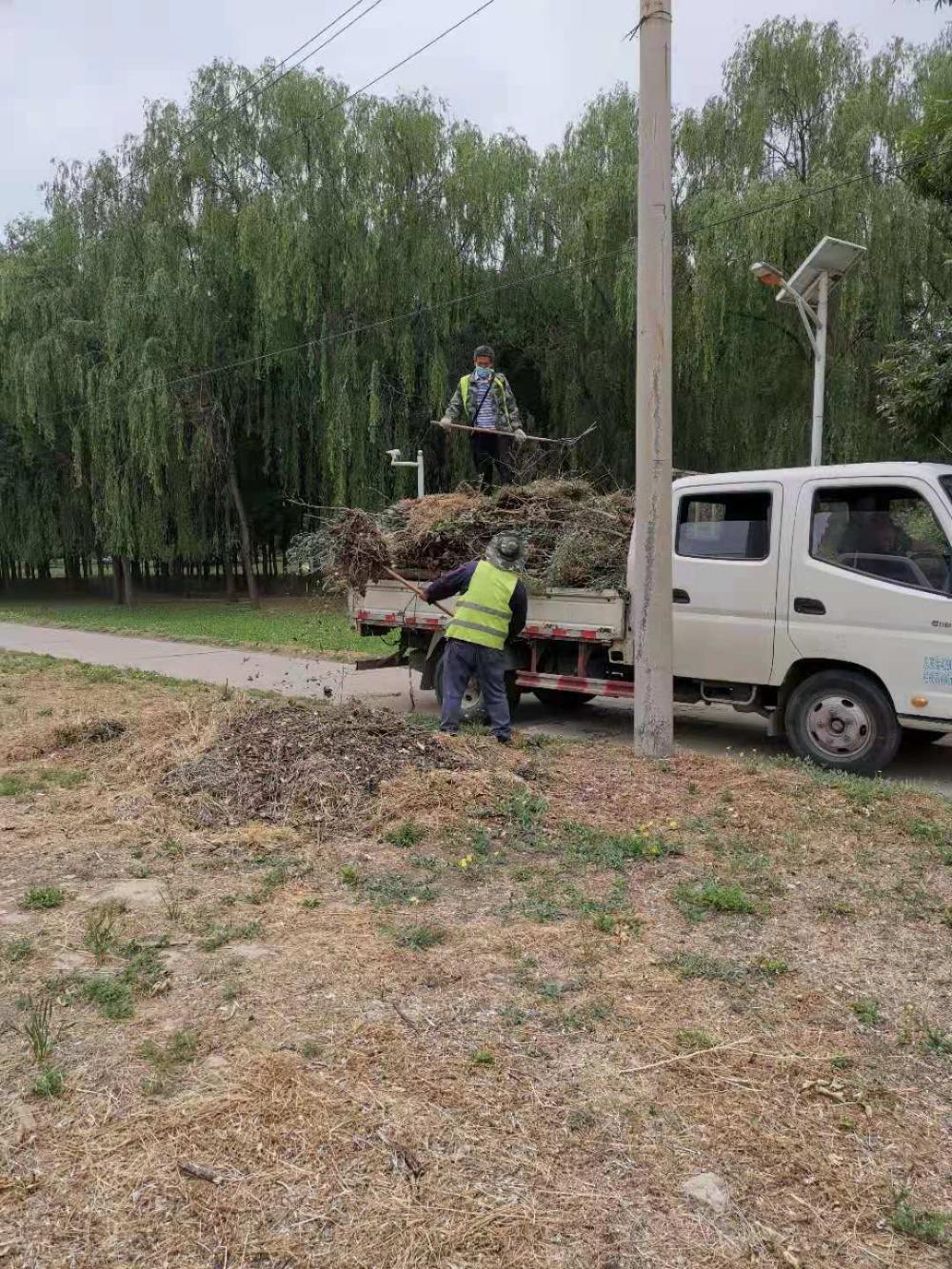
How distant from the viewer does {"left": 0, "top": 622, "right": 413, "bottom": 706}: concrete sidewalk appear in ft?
37.7

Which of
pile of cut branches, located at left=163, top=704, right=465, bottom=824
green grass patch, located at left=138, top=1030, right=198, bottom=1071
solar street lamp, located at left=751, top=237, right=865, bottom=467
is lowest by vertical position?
green grass patch, located at left=138, top=1030, right=198, bottom=1071

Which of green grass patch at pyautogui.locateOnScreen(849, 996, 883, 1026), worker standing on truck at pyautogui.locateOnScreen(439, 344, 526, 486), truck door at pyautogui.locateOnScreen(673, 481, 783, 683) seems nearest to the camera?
green grass patch at pyautogui.locateOnScreen(849, 996, 883, 1026)

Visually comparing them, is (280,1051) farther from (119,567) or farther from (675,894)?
(119,567)

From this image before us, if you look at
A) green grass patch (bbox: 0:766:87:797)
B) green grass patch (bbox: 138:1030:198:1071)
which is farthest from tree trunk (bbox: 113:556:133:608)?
green grass patch (bbox: 138:1030:198:1071)

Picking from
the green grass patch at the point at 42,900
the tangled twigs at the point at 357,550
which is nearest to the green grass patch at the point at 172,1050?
the green grass patch at the point at 42,900

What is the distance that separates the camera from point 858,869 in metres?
4.97

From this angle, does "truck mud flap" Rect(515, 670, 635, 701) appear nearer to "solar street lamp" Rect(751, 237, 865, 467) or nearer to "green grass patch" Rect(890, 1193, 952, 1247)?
"solar street lamp" Rect(751, 237, 865, 467)

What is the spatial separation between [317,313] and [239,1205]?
21.1 meters

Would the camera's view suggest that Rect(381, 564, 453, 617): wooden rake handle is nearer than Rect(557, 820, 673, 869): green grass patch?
No

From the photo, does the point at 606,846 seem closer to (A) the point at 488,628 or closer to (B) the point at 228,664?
(A) the point at 488,628

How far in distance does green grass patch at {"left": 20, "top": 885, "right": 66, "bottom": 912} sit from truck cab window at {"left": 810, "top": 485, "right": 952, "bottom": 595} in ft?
17.6

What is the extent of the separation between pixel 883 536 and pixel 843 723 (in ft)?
4.38

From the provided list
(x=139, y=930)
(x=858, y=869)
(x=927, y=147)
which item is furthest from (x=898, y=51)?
(x=139, y=930)

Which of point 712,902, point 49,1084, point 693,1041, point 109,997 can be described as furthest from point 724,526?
point 49,1084
